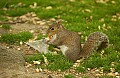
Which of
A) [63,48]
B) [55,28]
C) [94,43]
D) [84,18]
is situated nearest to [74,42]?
[63,48]

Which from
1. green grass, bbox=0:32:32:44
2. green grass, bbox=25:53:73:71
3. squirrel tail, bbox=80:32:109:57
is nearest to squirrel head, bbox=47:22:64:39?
green grass, bbox=25:53:73:71

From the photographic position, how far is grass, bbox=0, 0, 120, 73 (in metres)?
6.55

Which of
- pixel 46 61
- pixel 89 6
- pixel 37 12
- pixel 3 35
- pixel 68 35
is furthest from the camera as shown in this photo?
pixel 89 6

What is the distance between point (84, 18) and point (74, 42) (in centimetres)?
265

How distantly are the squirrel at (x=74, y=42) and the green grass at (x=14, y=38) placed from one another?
81cm

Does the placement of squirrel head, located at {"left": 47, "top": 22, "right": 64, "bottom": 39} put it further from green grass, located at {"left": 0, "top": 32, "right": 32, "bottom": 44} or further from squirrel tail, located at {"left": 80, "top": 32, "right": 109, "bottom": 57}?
green grass, located at {"left": 0, "top": 32, "right": 32, "bottom": 44}

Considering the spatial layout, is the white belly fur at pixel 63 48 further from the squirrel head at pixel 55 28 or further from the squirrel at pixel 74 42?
the squirrel head at pixel 55 28

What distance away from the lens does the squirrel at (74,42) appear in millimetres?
6703

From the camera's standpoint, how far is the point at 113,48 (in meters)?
7.26

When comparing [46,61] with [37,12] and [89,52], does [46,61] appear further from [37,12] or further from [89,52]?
[37,12]

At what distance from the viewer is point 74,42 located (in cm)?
681

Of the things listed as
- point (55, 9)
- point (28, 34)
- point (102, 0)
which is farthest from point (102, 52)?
point (102, 0)

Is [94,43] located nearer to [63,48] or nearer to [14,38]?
[63,48]

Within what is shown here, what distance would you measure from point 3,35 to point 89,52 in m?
2.06
